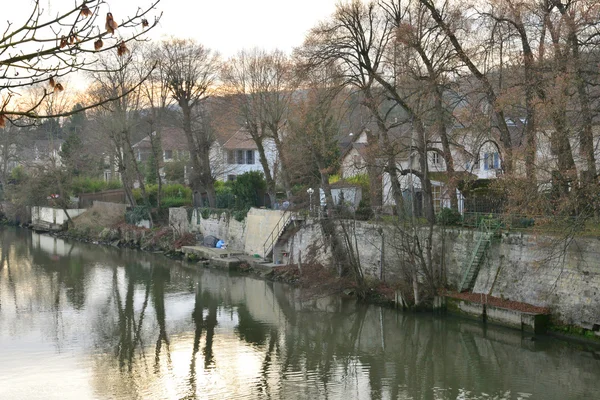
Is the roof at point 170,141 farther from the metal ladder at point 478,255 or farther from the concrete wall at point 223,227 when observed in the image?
the metal ladder at point 478,255

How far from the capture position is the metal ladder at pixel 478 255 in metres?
20.2

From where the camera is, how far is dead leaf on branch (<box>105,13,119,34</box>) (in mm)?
4609

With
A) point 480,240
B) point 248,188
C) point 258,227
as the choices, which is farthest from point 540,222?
Result: point 248,188

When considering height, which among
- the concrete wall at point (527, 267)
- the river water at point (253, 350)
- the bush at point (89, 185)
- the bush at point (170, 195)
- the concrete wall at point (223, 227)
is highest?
the bush at point (89, 185)

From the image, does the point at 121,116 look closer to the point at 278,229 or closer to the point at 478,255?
the point at 278,229

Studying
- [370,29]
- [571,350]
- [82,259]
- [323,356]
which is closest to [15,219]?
[82,259]

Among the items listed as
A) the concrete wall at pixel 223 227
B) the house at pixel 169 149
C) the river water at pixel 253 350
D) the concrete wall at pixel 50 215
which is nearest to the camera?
the river water at pixel 253 350

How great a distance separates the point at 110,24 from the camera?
15.2ft

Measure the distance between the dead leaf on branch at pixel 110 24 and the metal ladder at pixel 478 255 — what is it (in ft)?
56.2

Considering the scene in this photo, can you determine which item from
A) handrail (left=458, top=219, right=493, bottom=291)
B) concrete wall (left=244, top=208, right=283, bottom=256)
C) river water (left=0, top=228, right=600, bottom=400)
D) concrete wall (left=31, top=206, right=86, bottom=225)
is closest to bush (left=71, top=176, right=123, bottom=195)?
concrete wall (left=31, top=206, right=86, bottom=225)

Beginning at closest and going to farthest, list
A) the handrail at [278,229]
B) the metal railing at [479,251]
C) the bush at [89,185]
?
the metal railing at [479,251]
the handrail at [278,229]
the bush at [89,185]

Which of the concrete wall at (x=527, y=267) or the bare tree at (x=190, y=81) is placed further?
the bare tree at (x=190, y=81)

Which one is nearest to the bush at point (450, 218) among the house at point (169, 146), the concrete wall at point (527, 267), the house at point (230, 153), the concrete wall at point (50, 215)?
the concrete wall at point (527, 267)

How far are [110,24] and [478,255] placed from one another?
688 inches
